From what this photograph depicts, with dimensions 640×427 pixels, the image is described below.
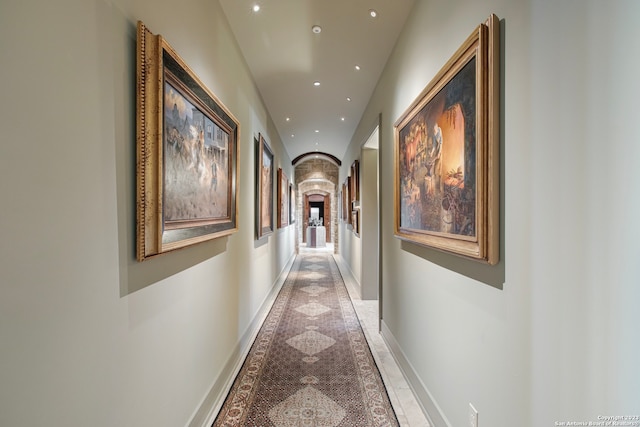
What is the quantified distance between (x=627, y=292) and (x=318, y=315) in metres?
3.71

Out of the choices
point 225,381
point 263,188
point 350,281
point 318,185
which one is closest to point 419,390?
point 225,381

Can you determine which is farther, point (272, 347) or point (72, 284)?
point (272, 347)

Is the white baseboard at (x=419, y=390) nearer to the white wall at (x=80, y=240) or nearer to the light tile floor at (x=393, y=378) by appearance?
the light tile floor at (x=393, y=378)

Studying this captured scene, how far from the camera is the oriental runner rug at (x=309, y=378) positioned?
2031mm

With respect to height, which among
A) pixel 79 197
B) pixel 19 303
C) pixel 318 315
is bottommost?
pixel 318 315

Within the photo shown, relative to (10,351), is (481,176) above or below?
above

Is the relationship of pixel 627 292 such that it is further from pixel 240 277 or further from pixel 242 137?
pixel 242 137

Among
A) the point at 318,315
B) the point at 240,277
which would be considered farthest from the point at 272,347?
the point at 318,315

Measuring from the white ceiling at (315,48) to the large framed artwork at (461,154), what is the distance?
36.7 inches

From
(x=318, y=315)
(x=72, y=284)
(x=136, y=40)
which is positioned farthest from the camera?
(x=318, y=315)

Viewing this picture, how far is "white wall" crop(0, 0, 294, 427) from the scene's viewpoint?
0.74 m

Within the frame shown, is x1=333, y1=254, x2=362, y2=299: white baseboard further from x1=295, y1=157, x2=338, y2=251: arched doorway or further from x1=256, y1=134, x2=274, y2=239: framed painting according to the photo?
x1=295, y1=157, x2=338, y2=251: arched doorway

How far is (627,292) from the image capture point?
75 cm

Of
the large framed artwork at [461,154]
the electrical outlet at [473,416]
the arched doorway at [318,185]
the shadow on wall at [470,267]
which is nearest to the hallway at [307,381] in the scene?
the electrical outlet at [473,416]
